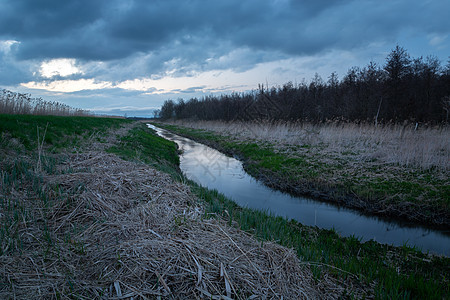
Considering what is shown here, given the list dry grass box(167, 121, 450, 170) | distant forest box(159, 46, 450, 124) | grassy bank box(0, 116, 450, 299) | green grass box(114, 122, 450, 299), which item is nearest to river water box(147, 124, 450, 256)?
green grass box(114, 122, 450, 299)

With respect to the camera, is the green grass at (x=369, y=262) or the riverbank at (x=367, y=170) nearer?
the green grass at (x=369, y=262)

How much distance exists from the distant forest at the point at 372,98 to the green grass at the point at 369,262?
13883mm

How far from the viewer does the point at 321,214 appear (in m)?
6.57

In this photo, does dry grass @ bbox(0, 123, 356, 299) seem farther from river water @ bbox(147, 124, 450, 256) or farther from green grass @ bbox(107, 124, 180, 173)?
green grass @ bbox(107, 124, 180, 173)

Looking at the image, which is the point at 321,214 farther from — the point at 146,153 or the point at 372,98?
the point at 372,98

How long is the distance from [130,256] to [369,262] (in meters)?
3.22

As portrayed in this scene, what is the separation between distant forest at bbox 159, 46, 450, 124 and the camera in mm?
18203

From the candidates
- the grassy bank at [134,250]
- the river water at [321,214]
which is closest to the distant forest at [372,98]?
the river water at [321,214]

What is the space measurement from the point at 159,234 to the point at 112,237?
0.51 m

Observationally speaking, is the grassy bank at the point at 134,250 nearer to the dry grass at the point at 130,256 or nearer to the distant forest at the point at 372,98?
the dry grass at the point at 130,256

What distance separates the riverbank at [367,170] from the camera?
20.9 ft

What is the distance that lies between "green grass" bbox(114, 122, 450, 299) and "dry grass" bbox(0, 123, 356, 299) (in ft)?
1.34

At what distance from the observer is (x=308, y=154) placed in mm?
11703

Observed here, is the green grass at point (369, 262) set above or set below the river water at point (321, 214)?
above
